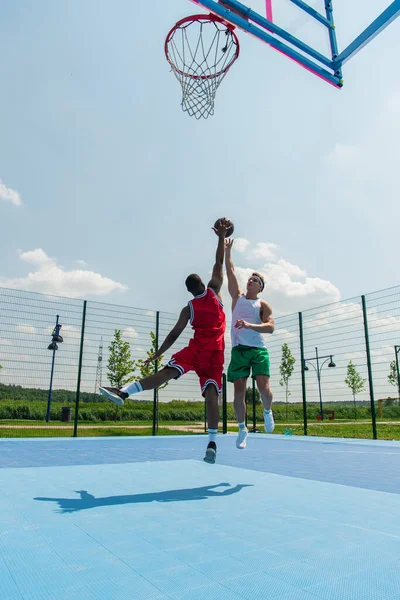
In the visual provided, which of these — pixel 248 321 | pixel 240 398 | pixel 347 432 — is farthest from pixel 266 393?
pixel 347 432

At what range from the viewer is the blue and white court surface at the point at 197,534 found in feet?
5.09

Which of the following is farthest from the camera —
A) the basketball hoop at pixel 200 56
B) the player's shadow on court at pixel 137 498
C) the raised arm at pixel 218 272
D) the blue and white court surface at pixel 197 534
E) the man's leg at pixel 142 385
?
the basketball hoop at pixel 200 56

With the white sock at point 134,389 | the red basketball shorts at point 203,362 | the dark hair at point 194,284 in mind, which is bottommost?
the white sock at point 134,389

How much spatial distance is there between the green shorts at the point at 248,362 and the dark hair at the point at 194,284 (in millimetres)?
956

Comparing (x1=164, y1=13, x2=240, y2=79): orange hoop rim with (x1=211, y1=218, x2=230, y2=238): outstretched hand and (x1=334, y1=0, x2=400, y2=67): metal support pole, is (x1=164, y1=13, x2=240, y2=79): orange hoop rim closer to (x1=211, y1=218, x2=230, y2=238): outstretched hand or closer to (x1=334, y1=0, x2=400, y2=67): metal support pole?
(x1=334, y1=0, x2=400, y2=67): metal support pole

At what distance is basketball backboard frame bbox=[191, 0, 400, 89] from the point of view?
461 centimetres

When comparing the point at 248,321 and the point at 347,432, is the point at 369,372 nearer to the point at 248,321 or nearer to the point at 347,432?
the point at 347,432

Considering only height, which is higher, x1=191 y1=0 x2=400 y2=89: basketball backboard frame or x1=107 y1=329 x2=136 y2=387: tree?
x1=191 y1=0 x2=400 y2=89: basketball backboard frame

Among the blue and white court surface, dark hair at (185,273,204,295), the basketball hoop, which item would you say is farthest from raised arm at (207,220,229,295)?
the basketball hoop

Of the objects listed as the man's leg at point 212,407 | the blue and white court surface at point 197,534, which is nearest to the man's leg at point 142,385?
the man's leg at point 212,407

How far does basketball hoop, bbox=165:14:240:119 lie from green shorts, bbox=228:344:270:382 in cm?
327

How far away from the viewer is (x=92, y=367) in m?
9.43

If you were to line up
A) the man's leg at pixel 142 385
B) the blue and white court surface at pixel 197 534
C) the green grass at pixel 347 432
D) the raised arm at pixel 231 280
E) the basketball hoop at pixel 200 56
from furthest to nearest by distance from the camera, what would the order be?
the green grass at pixel 347 432 → the basketball hoop at pixel 200 56 → the raised arm at pixel 231 280 → the man's leg at pixel 142 385 → the blue and white court surface at pixel 197 534

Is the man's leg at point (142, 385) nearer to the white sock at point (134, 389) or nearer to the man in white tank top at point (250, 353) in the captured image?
the white sock at point (134, 389)
